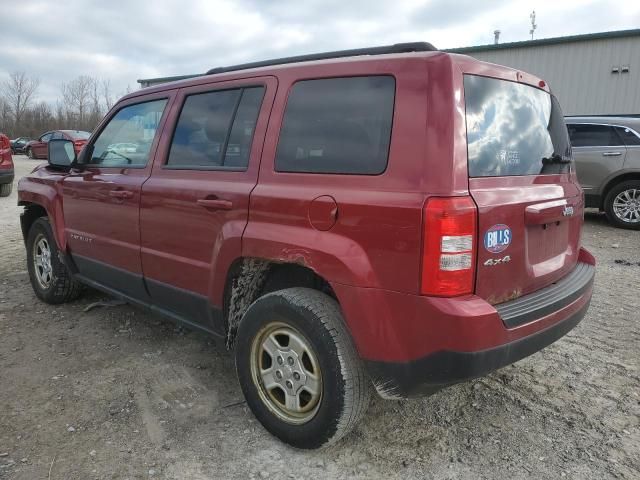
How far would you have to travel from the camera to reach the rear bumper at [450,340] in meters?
2.02

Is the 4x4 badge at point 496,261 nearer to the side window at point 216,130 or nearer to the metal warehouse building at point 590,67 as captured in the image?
the side window at point 216,130

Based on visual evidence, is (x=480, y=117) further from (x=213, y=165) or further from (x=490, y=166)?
(x=213, y=165)

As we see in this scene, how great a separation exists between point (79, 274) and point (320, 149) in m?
2.82

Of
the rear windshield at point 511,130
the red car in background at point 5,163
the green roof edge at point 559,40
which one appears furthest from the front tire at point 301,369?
the green roof edge at point 559,40

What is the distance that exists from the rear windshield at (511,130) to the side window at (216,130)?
1166mm

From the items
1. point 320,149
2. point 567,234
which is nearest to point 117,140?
point 320,149

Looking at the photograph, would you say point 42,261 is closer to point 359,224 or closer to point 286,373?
point 286,373

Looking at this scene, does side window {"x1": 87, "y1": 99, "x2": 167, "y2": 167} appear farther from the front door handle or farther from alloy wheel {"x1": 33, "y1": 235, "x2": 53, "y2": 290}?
alloy wheel {"x1": 33, "y1": 235, "x2": 53, "y2": 290}

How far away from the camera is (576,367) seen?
3.37 meters

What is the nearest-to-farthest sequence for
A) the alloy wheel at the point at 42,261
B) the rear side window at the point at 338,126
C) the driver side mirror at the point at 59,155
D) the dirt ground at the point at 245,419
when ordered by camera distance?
the rear side window at the point at 338,126 < the dirt ground at the point at 245,419 < the driver side mirror at the point at 59,155 < the alloy wheel at the point at 42,261

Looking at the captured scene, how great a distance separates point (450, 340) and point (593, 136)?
7886 millimetres

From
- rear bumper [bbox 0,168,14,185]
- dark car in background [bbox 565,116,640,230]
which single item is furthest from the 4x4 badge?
rear bumper [bbox 0,168,14,185]

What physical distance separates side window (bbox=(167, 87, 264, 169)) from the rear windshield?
117cm

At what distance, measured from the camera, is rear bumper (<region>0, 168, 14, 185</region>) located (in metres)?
11.3
